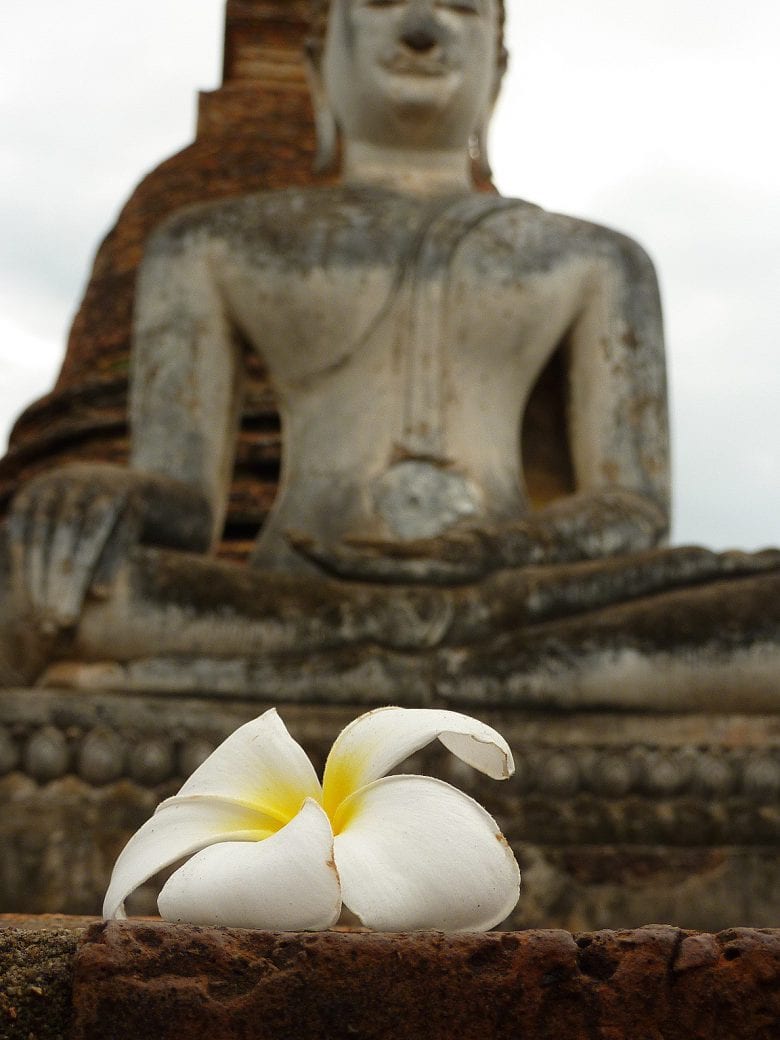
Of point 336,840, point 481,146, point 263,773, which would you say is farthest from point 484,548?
point 336,840

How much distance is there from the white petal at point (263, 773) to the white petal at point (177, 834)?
11mm

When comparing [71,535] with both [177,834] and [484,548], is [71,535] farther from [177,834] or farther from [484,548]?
[177,834]

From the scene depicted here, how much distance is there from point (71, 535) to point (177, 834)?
9.36 ft

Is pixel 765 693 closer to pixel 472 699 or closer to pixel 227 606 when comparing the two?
pixel 472 699

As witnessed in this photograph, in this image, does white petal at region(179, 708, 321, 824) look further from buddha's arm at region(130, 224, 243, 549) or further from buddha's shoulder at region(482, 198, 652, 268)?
buddha's shoulder at region(482, 198, 652, 268)

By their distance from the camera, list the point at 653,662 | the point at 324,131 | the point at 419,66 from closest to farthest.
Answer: the point at 653,662
the point at 419,66
the point at 324,131

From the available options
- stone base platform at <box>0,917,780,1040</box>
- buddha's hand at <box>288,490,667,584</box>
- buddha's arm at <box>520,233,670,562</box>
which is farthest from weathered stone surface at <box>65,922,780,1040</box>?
buddha's arm at <box>520,233,670,562</box>

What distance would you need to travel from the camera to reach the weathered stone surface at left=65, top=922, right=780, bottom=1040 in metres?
1.27

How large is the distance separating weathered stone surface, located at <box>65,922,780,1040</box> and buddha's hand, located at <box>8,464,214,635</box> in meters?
2.87

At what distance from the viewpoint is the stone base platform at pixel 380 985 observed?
127cm

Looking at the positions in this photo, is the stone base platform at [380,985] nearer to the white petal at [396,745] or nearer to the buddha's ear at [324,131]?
the white petal at [396,745]

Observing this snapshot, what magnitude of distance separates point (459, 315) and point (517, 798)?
5.85ft

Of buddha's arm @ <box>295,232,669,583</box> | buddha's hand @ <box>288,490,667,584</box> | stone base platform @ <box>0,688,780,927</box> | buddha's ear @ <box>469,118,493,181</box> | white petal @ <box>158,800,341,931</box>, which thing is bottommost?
stone base platform @ <box>0,688,780,927</box>

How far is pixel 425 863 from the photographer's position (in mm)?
1311
